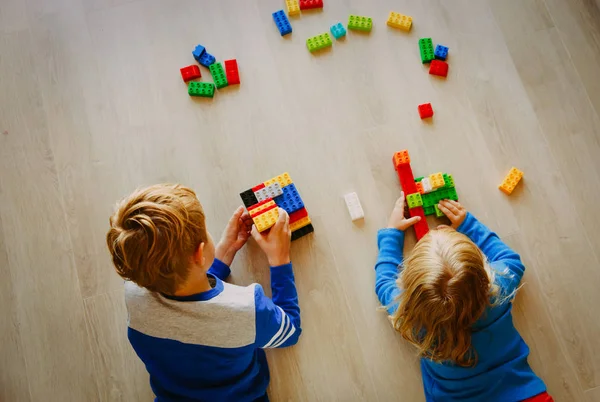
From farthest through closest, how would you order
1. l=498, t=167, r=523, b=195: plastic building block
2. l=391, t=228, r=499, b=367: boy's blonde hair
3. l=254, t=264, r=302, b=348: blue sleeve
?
l=498, t=167, r=523, b=195: plastic building block, l=254, t=264, r=302, b=348: blue sleeve, l=391, t=228, r=499, b=367: boy's blonde hair

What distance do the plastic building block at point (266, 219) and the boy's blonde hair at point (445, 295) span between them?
56 cm

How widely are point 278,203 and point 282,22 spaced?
2.86 ft

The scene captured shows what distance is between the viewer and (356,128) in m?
2.13

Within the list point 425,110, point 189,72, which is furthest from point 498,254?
point 189,72

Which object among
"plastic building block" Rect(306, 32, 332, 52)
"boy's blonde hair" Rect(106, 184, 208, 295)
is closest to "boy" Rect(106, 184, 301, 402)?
"boy's blonde hair" Rect(106, 184, 208, 295)

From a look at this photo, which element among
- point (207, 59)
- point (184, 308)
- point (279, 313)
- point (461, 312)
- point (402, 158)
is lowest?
point (461, 312)

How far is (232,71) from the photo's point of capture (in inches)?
85.0

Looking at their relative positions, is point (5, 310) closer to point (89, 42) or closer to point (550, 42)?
point (89, 42)

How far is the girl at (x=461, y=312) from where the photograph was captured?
4.83 feet

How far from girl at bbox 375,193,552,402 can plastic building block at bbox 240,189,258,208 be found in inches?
22.4

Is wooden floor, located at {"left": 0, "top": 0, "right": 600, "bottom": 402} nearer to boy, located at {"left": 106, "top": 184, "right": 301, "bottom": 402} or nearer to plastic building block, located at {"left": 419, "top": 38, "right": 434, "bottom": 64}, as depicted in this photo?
plastic building block, located at {"left": 419, "top": 38, "right": 434, "bottom": 64}

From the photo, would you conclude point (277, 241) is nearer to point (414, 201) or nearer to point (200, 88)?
A: point (414, 201)

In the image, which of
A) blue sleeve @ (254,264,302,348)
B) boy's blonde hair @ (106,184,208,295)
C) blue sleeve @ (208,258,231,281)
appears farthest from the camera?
blue sleeve @ (208,258,231,281)

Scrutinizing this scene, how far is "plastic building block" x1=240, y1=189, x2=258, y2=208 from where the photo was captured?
6.36ft
